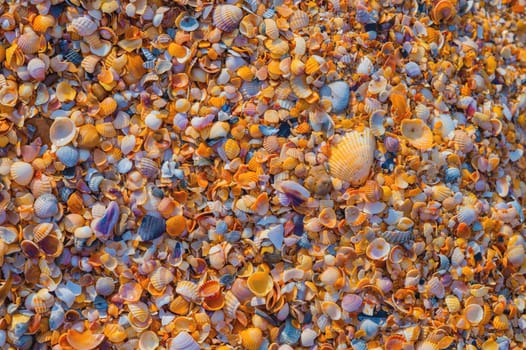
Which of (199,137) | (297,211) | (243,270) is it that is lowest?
(243,270)

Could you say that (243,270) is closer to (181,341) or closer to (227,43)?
(181,341)

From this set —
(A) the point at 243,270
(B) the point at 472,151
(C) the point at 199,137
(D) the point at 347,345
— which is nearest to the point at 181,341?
(A) the point at 243,270

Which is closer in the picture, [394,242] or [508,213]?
[394,242]

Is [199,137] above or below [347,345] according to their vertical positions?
above

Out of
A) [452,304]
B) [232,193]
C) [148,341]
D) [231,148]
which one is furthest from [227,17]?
[452,304]

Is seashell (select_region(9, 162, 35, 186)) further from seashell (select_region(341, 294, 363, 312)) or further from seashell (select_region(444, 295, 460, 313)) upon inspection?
seashell (select_region(444, 295, 460, 313))

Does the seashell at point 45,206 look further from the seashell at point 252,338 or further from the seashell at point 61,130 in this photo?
the seashell at point 252,338

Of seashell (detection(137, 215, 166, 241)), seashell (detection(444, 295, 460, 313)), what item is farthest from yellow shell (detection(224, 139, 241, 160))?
seashell (detection(444, 295, 460, 313))
